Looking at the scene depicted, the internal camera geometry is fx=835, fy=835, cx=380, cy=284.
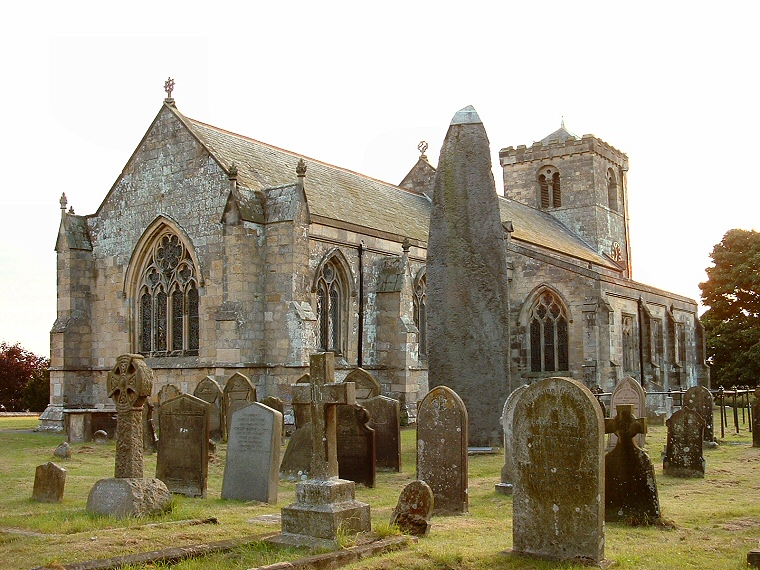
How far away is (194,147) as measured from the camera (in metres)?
23.4

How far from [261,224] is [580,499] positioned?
53.7 feet

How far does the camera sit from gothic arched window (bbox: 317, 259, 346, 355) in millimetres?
24125

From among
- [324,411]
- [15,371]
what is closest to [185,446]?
[324,411]

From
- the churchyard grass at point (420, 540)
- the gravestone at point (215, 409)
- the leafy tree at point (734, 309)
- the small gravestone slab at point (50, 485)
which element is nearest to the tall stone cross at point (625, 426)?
the churchyard grass at point (420, 540)

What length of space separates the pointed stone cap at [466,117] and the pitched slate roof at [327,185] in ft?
25.7

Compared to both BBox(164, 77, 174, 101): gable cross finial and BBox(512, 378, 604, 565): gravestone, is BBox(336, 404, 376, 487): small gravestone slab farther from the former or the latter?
BBox(164, 77, 174, 101): gable cross finial

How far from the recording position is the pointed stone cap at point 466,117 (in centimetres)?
1623

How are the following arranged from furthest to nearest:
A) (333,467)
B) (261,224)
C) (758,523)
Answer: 1. (261,224)
2. (758,523)
3. (333,467)

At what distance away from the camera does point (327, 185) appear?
27.8m

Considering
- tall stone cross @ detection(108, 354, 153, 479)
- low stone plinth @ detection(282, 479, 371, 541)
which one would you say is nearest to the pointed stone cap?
tall stone cross @ detection(108, 354, 153, 479)

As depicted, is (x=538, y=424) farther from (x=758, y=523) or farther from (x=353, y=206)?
(x=353, y=206)

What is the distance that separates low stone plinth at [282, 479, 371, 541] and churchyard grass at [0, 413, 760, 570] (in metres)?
0.28

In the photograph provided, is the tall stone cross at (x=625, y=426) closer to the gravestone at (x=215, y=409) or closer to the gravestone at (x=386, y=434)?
the gravestone at (x=386, y=434)

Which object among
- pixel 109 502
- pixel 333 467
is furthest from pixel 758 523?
pixel 109 502
